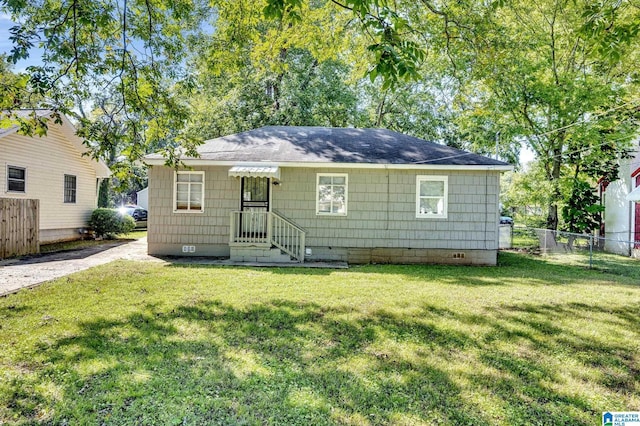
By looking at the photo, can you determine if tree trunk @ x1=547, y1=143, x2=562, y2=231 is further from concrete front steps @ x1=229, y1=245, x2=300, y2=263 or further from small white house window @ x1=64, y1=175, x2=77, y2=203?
small white house window @ x1=64, y1=175, x2=77, y2=203

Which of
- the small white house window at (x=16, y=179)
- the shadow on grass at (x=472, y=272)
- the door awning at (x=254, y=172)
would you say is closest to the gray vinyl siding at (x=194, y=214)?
the door awning at (x=254, y=172)

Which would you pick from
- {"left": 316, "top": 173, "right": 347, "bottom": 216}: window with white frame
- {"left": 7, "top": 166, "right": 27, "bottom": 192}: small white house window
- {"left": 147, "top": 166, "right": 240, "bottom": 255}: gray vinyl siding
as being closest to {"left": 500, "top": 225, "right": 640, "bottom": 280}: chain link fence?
{"left": 316, "top": 173, "right": 347, "bottom": 216}: window with white frame

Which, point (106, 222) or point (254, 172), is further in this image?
point (106, 222)

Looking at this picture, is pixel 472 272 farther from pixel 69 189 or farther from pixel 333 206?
pixel 69 189

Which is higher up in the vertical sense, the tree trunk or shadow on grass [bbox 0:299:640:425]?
the tree trunk

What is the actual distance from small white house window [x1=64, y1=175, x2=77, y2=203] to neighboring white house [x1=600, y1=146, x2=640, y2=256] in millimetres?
20876

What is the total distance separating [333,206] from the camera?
1096 centimetres

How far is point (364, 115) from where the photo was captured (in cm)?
2245

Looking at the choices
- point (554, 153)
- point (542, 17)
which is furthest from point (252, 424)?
point (542, 17)

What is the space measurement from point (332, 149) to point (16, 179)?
10520 millimetres

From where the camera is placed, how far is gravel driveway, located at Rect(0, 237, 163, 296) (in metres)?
7.12

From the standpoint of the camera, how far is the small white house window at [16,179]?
469 inches
